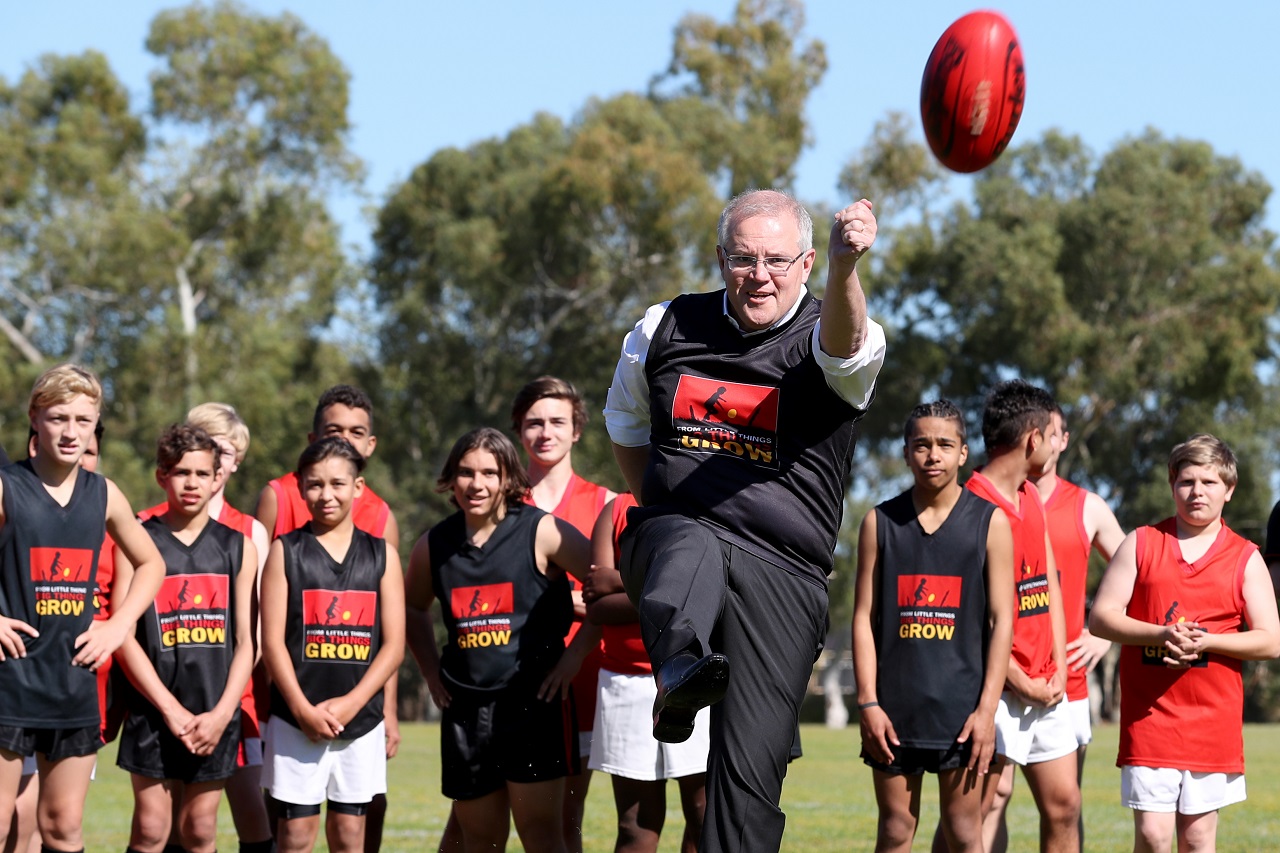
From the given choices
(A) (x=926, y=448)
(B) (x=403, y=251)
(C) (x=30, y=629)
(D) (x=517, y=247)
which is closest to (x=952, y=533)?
A: (A) (x=926, y=448)

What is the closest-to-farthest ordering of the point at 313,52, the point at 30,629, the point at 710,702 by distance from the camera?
the point at 710,702, the point at 30,629, the point at 313,52

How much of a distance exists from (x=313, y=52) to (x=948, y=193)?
1540 centimetres

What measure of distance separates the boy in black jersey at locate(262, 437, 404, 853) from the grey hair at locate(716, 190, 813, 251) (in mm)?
2745

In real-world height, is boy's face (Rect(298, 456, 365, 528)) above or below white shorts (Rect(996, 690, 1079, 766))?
above

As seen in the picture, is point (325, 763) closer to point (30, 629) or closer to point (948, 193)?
point (30, 629)

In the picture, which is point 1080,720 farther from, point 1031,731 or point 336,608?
point 336,608

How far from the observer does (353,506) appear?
24.2 ft

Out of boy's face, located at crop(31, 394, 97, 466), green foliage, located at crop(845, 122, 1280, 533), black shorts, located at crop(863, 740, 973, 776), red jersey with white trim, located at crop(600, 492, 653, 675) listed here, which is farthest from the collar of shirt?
green foliage, located at crop(845, 122, 1280, 533)

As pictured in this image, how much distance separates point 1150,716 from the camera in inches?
246

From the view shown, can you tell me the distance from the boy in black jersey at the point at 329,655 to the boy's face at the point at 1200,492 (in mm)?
3300

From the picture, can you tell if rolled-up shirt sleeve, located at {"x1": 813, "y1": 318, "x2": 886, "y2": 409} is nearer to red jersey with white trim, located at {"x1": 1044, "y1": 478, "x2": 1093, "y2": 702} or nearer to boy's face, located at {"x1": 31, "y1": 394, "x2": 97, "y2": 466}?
red jersey with white trim, located at {"x1": 1044, "y1": 478, "x2": 1093, "y2": 702}

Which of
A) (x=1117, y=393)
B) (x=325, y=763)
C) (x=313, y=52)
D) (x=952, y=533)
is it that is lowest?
(x=325, y=763)

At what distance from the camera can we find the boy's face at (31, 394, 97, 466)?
6062 millimetres

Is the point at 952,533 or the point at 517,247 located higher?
the point at 517,247
